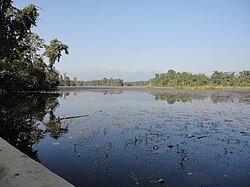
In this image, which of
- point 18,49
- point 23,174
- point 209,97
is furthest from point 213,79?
point 23,174

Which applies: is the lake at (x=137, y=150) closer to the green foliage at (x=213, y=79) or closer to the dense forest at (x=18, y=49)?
the dense forest at (x=18, y=49)

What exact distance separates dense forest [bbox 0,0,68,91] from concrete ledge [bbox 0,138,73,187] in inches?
1067

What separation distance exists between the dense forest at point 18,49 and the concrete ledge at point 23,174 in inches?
1067

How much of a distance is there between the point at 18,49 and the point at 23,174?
39.6 meters

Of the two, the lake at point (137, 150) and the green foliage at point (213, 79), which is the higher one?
the green foliage at point (213, 79)

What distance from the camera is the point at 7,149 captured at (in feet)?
31.0

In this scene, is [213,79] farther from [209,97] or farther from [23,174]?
[23,174]

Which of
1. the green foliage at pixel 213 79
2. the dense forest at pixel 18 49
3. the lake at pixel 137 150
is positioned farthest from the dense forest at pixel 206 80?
the lake at pixel 137 150

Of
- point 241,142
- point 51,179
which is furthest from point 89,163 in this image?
point 241,142

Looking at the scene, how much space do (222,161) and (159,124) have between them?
27.6 feet

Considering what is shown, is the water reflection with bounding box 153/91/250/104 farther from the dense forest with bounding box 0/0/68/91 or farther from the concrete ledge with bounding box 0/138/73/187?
the concrete ledge with bounding box 0/138/73/187

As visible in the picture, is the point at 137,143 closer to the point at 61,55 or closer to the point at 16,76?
the point at 16,76

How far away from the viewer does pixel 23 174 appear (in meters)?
7.09

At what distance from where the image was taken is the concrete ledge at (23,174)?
6477 mm
